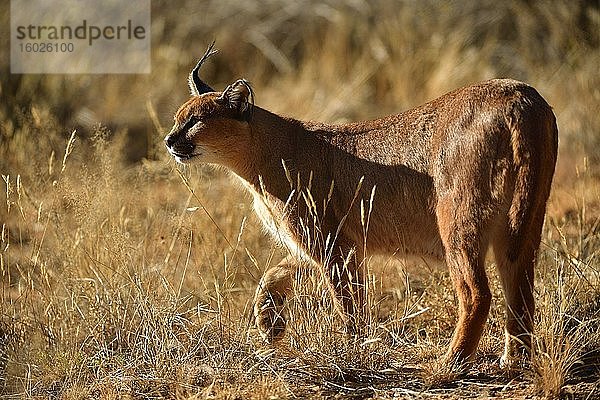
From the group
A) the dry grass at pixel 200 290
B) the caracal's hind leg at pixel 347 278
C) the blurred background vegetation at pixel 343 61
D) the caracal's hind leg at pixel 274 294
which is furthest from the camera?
the blurred background vegetation at pixel 343 61

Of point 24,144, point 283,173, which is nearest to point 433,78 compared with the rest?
point 24,144

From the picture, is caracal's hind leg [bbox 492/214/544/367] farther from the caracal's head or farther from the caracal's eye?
the caracal's eye

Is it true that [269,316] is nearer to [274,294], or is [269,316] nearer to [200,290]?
[274,294]

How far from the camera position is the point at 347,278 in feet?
18.8

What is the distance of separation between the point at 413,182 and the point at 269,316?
1221mm

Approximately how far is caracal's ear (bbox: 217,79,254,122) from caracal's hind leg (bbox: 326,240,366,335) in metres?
0.90

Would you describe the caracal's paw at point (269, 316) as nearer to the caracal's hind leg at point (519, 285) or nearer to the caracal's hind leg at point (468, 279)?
the caracal's hind leg at point (468, 279)

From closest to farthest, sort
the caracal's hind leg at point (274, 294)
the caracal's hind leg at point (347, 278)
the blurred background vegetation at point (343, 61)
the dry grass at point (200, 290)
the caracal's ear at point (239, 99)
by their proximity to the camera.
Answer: the dry grass at point (200, 290) → the caracal's hind leg at point (347, 278) → the caracal's ear at point (239, 99) → the caracal's hind leg at point (274, 294) → the blurred background vegetation at point (343, 61)

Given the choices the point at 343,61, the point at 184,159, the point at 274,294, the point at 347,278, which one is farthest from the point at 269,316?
the point at 343,61

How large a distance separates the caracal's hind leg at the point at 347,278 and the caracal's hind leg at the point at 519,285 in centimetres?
74

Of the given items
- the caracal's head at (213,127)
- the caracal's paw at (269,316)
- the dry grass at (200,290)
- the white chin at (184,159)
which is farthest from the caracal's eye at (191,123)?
the caracal's paw at (269,316)

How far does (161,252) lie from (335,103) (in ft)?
15.4

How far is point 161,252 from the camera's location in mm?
7094

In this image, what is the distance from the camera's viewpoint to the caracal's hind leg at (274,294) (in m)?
6.01
